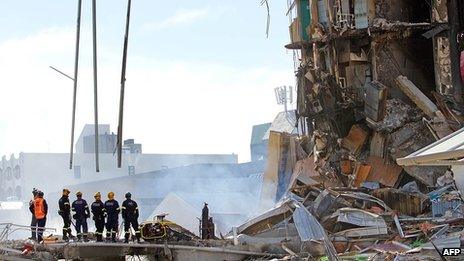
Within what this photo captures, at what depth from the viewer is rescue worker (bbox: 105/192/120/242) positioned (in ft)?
74.6

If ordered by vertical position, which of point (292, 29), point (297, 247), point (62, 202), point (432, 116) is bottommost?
point (297, 247)

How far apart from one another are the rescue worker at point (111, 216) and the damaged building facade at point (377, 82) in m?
9.45

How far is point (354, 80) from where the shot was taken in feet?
102

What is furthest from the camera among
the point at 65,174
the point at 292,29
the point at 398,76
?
the point at 65,174

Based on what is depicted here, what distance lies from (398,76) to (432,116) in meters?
2.78

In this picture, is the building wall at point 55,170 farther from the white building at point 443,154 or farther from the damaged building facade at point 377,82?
the white building at point 443,154

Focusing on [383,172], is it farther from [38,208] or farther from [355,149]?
[38,208]

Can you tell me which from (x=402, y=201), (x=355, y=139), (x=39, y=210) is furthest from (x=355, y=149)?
(x=39, y=210)

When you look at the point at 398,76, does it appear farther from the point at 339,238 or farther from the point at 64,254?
the point at 64,254

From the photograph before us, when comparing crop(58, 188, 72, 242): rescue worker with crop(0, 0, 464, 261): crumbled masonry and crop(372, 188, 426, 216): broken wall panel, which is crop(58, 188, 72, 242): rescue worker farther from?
crop(372, 188, 426, 216): broken wall panel

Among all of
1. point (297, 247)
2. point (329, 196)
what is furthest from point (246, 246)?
point (329, 196)

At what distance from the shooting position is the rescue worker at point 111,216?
74.6 ft

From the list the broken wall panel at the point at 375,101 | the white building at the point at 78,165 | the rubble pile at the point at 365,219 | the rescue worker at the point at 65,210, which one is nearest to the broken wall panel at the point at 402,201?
the rubble pile at the point at 365,219

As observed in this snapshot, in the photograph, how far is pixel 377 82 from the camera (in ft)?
99.2
